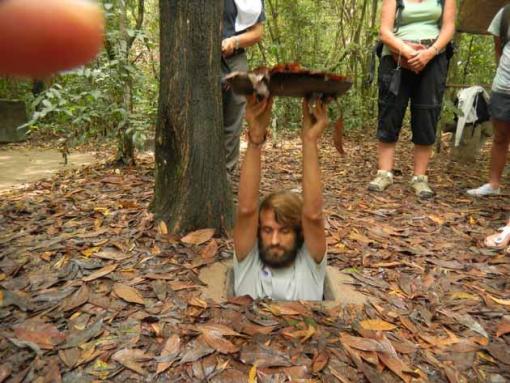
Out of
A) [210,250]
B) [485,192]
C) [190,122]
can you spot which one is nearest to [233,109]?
[190,122]

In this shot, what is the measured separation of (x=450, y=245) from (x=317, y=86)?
5.69 feet

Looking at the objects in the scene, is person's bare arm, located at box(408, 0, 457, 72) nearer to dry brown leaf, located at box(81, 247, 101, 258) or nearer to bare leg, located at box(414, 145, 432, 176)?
bare leg, located at box(414, 145, 432, 176)

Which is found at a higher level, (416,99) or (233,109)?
(416,99)

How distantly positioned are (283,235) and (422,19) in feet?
8.80

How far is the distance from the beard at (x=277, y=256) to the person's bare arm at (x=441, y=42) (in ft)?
7.21

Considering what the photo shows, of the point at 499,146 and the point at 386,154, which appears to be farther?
the point at 386,154

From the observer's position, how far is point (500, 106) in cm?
378

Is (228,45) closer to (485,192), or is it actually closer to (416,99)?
(416,99)

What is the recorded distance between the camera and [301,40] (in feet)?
30.0

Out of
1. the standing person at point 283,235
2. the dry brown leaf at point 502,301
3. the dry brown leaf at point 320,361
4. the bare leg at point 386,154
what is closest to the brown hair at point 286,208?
the standing person at point 283,235

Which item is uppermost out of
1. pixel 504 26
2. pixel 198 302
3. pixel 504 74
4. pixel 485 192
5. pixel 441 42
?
pixel 504 26

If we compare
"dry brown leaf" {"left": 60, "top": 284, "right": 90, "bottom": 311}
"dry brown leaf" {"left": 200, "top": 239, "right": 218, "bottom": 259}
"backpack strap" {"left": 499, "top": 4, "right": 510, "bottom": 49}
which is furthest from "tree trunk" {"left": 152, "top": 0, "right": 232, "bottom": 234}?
"backpack strap" {"left": 499, "top": 4, "right": 510, "bottom": 49}

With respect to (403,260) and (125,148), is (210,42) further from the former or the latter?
(125,148)

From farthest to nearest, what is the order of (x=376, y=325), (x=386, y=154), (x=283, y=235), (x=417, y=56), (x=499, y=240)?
(x=386, y=154) → (x=417, y=56) → (x=499, y=240) → (x=283, y=235) → (x=376, y=325)
